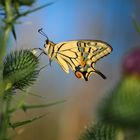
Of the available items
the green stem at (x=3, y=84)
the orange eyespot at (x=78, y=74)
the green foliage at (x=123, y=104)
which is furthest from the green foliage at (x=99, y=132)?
the green stem at (x=3, y=84)

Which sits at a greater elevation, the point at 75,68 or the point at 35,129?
the point at 75,68

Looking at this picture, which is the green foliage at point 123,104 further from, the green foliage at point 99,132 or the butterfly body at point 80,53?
the butterfly body at point 80,53

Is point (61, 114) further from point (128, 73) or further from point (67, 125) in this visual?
point (128, 73)

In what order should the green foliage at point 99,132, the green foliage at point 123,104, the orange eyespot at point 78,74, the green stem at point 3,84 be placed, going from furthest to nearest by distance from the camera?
the orange eyespot at point 78,74 < the green foliage at point 99,132 < the green foliage at point 123,104 < the green stem at point 3,84

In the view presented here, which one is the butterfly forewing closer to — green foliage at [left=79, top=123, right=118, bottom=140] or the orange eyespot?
the orange eyespot

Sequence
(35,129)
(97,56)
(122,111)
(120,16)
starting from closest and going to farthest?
(122,111)
(97,56)
(35,129)
(120,16)

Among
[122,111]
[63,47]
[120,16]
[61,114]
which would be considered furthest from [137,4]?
[122,111]

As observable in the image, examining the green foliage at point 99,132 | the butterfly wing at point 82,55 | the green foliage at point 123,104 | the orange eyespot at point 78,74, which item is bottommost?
the green foliage at point 99,132
